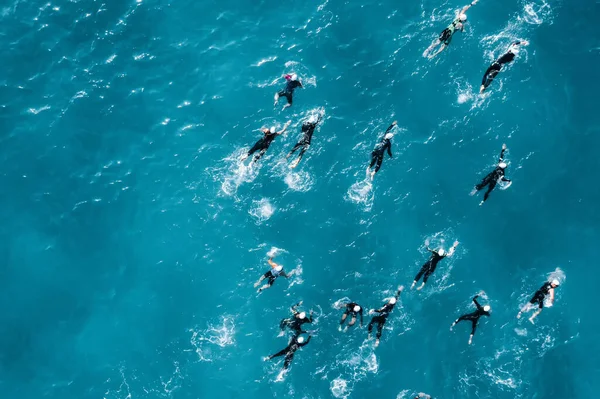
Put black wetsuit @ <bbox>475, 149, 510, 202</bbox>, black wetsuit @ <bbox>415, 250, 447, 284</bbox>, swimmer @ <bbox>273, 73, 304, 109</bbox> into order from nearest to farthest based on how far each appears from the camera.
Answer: black wetsuit @ <bbox>415, 250, 447, 284</bbox> < black wetsuit @ <bbox>475, 149, 510, 202</bbox> < swimmer @ <bbox>273, 73, 304, 109</bbox>

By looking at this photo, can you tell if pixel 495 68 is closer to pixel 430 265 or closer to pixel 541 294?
pixel 430 265

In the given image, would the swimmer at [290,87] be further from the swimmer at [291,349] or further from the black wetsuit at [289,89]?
the swimmer at [291,349]

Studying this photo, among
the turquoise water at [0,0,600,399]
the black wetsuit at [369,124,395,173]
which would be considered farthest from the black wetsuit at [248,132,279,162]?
the black wetsuit at [369,124,395,173]

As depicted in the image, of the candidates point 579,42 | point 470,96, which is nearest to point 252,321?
point 470,96

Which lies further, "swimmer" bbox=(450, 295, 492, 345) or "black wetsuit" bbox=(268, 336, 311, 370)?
"swimmer" bbox=(450, 295, 492, 345)

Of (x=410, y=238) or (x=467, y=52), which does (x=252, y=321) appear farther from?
(x=467, y=52)

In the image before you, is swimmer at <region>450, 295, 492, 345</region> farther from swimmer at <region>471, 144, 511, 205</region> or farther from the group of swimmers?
swimmer at <region>471, 144, 511, 205</region>
